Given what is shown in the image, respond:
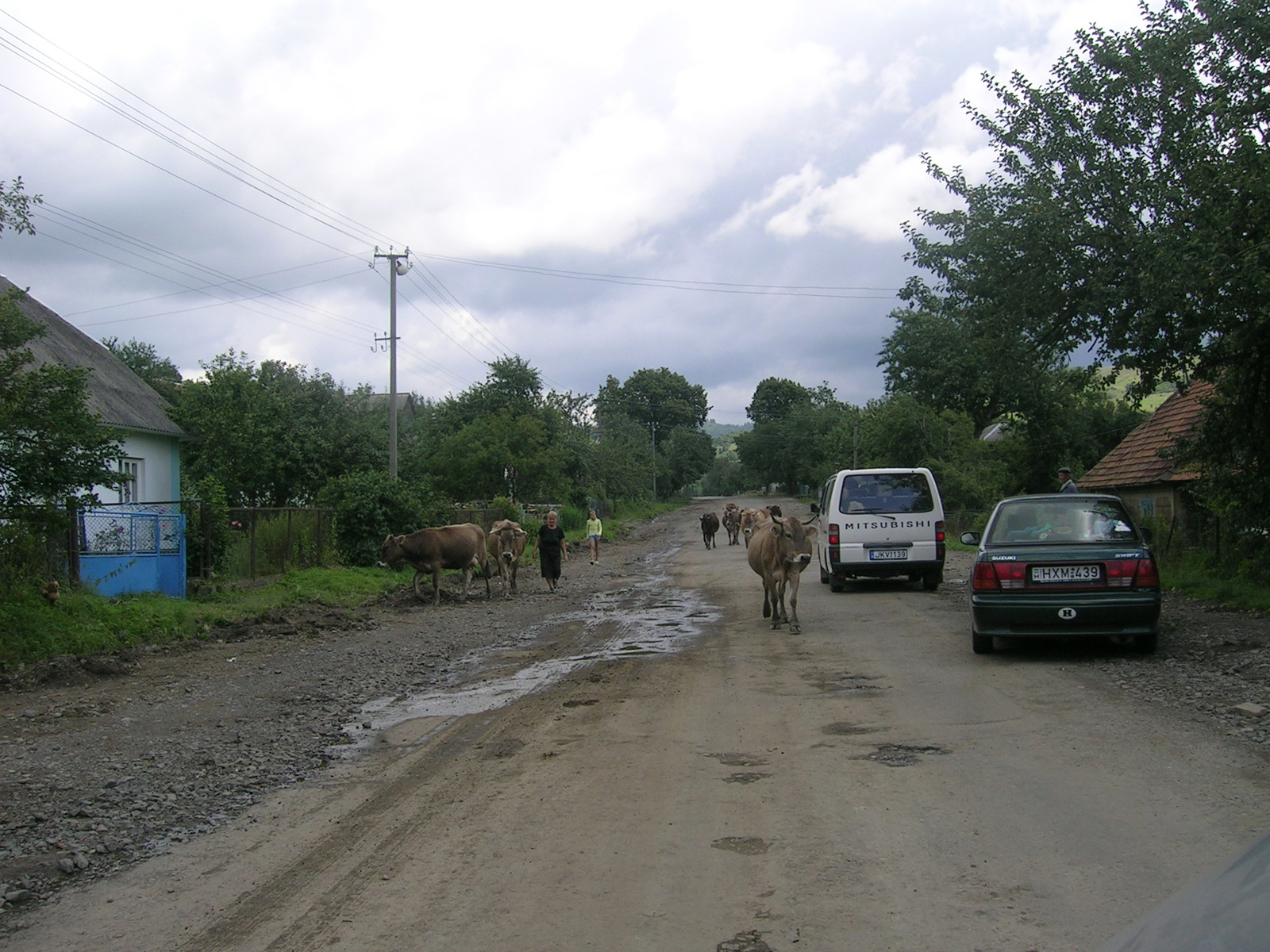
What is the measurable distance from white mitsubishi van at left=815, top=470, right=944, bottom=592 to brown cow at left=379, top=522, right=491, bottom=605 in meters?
6.78

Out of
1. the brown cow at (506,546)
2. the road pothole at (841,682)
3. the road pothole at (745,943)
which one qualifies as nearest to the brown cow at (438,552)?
the brown cow at (506,546)

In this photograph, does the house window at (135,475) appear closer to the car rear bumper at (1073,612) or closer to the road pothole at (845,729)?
the car rear bumper at (1073,612)

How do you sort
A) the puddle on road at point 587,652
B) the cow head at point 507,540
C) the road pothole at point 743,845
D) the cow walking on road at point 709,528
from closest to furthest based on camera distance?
the road pothole at point 743,845
the puddle on road at point 587,652
the cow head at point 507,540
the cow walking on road at point 709,528

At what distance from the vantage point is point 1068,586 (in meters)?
9.86

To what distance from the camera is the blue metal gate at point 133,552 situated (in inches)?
623

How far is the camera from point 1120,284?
45.0 feet

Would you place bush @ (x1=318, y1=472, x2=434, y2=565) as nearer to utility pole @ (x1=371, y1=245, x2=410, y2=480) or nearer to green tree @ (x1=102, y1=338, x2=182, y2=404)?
utility pole @ (x1=371, y1=245, x2=410, y2=480)

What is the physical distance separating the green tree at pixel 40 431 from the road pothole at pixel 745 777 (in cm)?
954

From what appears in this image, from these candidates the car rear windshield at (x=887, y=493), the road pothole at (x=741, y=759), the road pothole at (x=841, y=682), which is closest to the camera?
the road pothole at (x=741, y=759)

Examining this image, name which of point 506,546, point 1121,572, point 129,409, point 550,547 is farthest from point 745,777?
point 129,409

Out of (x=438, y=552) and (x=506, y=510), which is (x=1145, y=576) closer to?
(x=438, y=552)

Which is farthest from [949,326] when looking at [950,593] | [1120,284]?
[1120,284]

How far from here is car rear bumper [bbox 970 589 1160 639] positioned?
9.77 metres

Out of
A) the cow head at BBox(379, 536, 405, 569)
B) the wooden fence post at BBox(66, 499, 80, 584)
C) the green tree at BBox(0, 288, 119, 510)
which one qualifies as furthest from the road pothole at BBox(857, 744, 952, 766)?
the cow head at BBox(379, 536, 405, 569)
